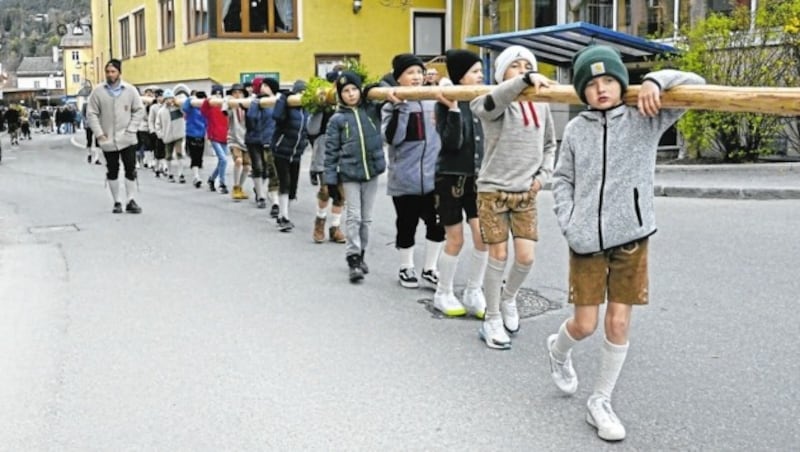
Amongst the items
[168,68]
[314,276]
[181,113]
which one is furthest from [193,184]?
[168,68]

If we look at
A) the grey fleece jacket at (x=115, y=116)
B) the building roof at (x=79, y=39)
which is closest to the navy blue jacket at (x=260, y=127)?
the grey fleece jacket at (x=115, y=116)

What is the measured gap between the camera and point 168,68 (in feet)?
117

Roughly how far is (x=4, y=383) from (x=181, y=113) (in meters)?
14.6

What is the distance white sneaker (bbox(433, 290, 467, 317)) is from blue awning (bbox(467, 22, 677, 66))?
1325cm

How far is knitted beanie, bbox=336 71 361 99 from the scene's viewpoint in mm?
8773

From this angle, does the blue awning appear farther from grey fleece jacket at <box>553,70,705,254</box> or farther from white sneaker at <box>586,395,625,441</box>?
white sneaker at <box>586,395,625,441</box>

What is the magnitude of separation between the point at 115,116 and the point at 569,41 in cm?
1156

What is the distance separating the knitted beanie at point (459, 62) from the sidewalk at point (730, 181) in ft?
27.9

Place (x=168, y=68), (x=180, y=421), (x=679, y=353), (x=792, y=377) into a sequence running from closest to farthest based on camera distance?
(x=180, y=421) → (x=792, y=377) → (x=679, y=353) → (x=168, y=68)

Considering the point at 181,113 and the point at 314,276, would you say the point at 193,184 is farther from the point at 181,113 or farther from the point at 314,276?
the point at 314,276

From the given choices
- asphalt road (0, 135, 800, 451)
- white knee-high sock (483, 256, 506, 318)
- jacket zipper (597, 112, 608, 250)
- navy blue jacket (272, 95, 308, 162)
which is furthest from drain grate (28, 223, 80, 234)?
jacket zipper (597, 112, 608, 250)

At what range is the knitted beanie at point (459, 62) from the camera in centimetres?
671

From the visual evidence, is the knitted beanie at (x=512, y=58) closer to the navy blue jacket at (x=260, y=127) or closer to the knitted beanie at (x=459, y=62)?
the knitted beanie at (x=459, y=62)

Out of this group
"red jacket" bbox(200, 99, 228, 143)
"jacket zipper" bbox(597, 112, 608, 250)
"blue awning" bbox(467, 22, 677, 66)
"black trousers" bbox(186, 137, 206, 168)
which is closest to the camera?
"jacket zipper" bbox(597, 112, 608, 250)
